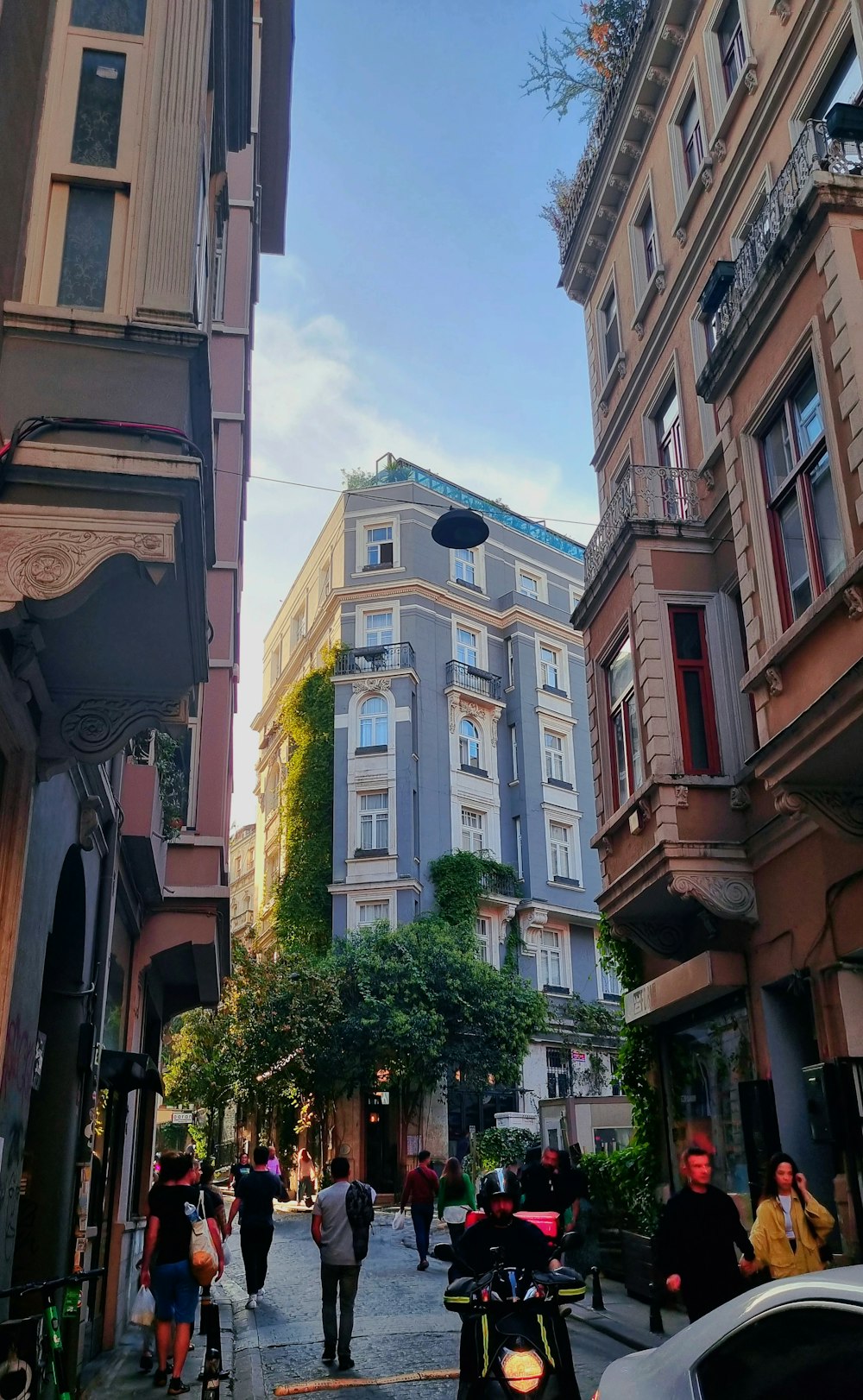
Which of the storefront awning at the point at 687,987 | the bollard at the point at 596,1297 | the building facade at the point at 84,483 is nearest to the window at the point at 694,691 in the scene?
the storefront awning at the point at 687,987

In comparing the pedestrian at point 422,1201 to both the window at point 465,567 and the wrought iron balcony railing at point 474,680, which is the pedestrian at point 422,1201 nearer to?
the wrought iron balcony railing at point 474,680

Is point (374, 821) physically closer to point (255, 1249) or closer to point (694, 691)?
point (255, 1249)

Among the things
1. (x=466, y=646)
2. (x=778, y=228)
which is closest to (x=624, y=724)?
(x=778, y=228)

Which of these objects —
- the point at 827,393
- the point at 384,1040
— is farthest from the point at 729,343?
the point at 384,1040

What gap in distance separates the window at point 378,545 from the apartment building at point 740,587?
92.9 ft

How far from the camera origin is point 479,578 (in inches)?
1937

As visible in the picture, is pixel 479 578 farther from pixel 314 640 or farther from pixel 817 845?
pixel 817 845

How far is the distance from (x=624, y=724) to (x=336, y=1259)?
786 centimetres

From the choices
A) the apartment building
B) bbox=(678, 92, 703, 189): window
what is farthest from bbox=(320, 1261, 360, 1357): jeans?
bbox=(678, 92, 703, 189): window

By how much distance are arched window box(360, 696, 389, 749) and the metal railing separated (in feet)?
101

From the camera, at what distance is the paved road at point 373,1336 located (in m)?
9.34

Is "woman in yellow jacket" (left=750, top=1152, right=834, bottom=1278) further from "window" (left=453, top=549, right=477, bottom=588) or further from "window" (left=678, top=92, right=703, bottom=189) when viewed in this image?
"window" (left=453, top=549, right=477, bottom=588)

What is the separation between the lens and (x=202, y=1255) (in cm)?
925

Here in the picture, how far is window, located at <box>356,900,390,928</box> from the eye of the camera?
134 ft
